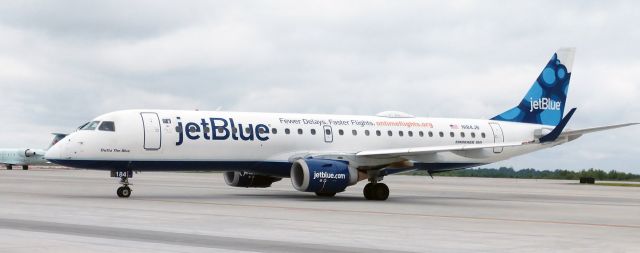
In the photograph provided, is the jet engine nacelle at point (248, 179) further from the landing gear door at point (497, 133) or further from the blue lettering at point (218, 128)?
the landing gear door at point (497, 133)

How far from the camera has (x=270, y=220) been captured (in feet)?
70.6

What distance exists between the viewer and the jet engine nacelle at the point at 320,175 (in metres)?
31.8

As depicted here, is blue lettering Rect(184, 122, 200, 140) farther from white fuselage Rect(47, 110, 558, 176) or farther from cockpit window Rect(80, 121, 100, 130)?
cockpit window Rect(80, 121, 100, 130)

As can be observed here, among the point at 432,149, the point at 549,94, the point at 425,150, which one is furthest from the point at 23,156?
the point at 432,149

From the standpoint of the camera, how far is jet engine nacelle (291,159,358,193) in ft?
104

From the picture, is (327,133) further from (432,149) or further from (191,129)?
(191,129)

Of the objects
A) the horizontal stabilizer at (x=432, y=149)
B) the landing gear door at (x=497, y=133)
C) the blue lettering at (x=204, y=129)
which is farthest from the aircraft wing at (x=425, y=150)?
the landing gear door at (x=497, y=133)

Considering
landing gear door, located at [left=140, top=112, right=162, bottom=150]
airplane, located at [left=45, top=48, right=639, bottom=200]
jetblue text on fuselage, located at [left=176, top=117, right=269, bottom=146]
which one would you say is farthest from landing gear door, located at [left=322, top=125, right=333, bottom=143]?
landing gear door, located at [left=140, top=112, right=162, bottom=150]

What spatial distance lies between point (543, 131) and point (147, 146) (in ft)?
62.0

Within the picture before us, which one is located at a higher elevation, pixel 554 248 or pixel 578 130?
pixel 578 130

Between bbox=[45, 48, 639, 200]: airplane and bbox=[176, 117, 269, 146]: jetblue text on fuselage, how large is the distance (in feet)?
0.11

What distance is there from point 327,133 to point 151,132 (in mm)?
7161

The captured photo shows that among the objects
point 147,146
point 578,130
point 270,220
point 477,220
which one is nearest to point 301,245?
point 270,220

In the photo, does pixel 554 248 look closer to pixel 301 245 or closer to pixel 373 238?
pixel 373 238
